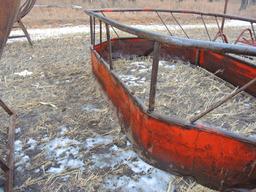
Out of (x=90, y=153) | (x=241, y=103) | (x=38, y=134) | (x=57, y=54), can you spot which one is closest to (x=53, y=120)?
(x=38, y=134)

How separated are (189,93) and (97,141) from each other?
1659mm

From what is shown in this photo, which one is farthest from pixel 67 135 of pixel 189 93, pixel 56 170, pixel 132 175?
pixel 189 93

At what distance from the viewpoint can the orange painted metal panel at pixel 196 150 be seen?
244cm

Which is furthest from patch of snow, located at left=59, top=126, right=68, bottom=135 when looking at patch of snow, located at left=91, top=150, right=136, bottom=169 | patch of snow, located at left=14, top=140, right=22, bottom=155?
patch of snow, located at left=91, top=150, right=136, bottom=169

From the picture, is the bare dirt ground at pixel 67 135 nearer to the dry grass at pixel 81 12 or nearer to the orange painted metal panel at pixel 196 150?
the orange painted metal panel at pixel 196 150

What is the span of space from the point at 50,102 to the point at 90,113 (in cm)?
71

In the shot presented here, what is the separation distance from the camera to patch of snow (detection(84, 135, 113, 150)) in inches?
132

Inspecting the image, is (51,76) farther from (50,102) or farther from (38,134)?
(38,134)

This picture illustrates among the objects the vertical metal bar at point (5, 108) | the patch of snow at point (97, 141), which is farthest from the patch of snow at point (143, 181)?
the vertical metal bar at point (5, 108)

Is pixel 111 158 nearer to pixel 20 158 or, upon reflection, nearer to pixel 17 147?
pixel 20 158

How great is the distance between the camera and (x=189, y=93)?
445 centimetres

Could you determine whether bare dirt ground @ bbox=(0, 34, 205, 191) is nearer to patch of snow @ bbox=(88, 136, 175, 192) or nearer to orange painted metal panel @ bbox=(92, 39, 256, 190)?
patch of snow @ bbox=(88, 136, 175, 192)

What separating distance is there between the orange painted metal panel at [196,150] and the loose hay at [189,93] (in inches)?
30.1

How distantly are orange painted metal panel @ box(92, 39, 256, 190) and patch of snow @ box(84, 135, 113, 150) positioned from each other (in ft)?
1.48
